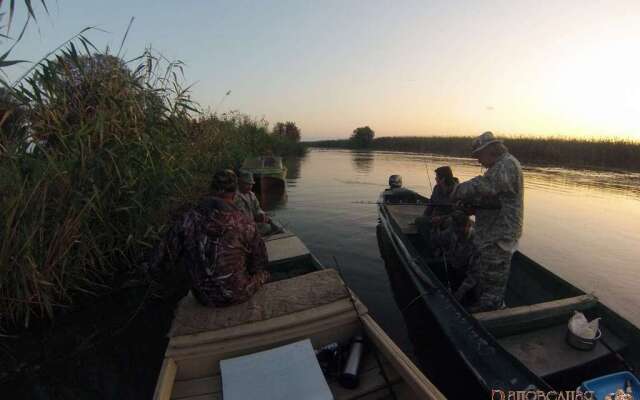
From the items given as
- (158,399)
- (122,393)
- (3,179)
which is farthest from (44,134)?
(158,399)

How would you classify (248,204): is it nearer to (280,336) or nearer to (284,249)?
(284,249)

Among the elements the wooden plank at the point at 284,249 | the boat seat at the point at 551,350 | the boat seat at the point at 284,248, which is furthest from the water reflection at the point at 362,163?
the boat seat at the point at 551,350

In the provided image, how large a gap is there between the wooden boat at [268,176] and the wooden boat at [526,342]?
1090cm

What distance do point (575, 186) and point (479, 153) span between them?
18.2 metres

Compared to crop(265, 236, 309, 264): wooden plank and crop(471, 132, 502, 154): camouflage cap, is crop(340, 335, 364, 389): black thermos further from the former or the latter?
crop(471, 132, 502, 154): camouflage cap

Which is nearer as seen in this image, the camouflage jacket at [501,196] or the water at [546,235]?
the camouflage jacket at [501,196]

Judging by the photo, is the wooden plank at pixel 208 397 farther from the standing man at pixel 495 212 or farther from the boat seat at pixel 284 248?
the standing man at pixel 495 212

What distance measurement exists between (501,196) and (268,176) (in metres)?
11.4

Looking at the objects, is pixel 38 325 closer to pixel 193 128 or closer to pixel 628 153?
pixel 193 128

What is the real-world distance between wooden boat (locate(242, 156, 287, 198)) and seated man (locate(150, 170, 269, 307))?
10.9 metres

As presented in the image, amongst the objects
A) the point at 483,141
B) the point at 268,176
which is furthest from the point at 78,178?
the point at 268,176

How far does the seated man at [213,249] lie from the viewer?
10.1 ft

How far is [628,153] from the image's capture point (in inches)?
1020

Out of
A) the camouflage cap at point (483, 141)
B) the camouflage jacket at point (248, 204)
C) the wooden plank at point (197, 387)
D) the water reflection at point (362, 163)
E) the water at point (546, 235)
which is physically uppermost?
the camouflage cap at point (483, 141)
